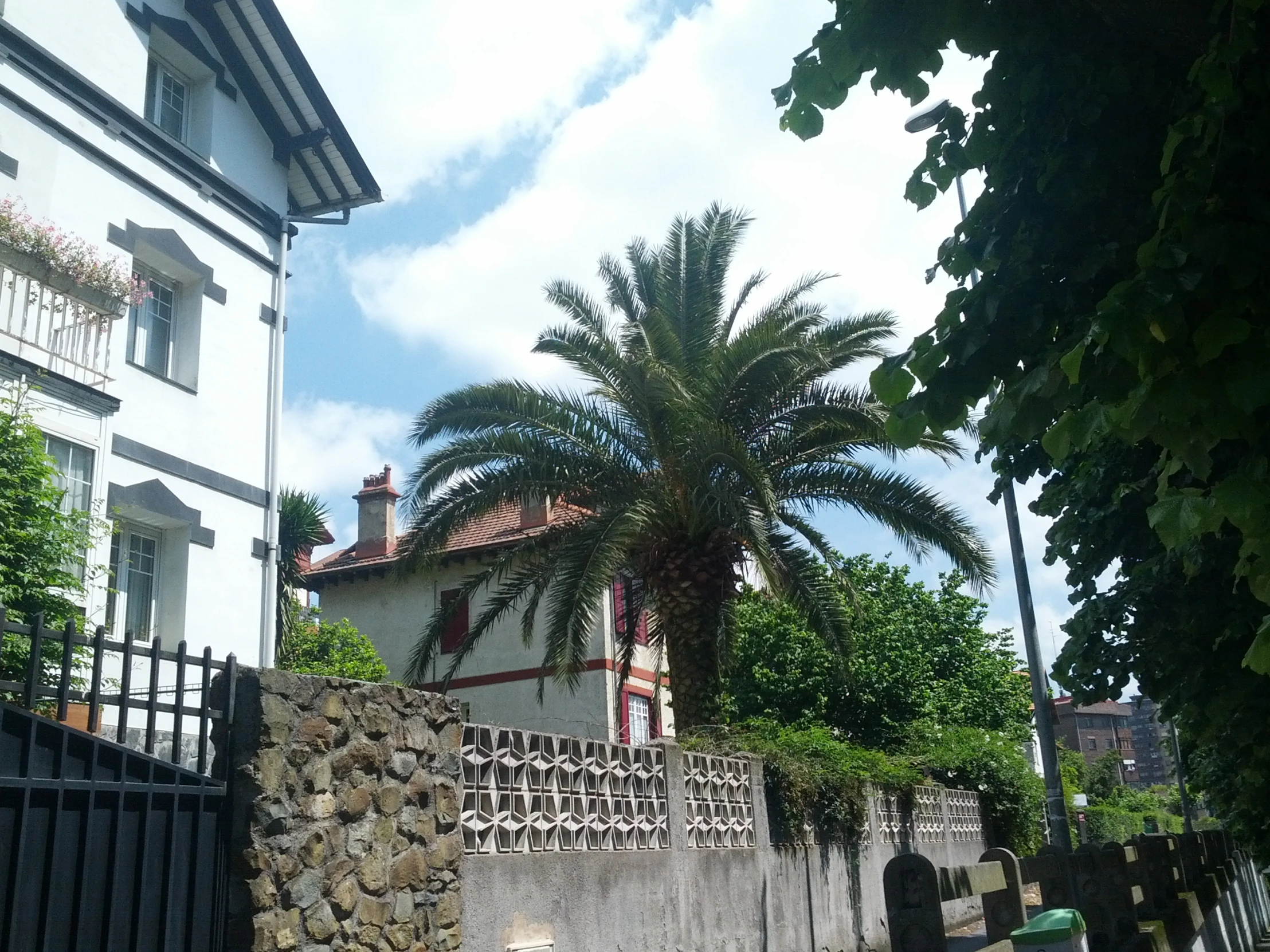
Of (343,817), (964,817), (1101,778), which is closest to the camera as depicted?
(343,817)

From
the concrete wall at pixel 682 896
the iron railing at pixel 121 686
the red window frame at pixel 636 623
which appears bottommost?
the concrete wall at pixel 682 896

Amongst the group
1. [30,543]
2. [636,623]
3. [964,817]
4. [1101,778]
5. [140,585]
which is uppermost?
[636,623]

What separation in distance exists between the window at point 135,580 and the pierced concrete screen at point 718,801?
582cm

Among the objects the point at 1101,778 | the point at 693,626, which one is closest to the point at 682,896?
the point at 693,626

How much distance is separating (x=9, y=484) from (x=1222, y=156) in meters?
8.86

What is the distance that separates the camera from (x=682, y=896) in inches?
430

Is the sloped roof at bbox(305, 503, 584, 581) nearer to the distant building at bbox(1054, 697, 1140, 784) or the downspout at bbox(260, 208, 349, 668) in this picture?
the downspout at bbox(260, 208, 349, 668)

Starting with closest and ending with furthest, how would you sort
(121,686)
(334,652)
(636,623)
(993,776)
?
(121,686) < (636,623) < (993,776) < (334,652)

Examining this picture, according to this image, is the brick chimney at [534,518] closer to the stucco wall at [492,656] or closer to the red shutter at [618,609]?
the stucco wall at [492,656]

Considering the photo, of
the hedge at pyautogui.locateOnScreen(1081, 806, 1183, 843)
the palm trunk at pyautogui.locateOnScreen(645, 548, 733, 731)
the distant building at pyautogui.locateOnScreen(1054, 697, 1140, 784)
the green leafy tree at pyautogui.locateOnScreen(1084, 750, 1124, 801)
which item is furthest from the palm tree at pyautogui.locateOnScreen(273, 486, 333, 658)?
the distant building at pyautogui.locateOnScreen(1054, 697, 1140, 784)

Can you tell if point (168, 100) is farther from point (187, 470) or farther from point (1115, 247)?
point (1115, 247)

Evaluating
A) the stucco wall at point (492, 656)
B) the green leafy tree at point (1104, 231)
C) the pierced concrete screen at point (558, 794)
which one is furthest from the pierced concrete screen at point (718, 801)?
the stucco wall at point (492, 656)

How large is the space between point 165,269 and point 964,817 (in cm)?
1635

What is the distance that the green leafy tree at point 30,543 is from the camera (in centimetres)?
888
